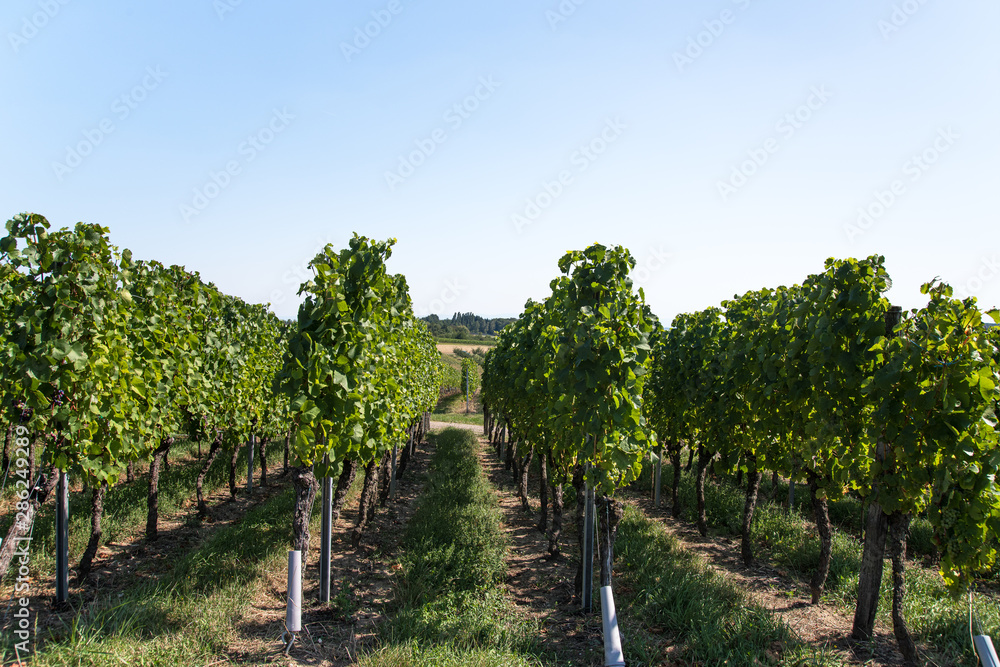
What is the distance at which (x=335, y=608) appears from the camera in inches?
231

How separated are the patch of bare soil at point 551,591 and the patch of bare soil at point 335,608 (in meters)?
1.74

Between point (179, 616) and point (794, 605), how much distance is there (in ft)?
23.2

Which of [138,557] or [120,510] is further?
[120,510]

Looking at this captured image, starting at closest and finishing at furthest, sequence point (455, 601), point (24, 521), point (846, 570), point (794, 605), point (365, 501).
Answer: point (24, 521) < point (455, 601) < point (794, 605) < point (846, 570) < point (365, 501)

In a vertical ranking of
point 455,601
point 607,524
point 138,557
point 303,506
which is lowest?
point 138,557

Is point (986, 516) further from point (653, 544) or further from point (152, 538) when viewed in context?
point (152, 538)

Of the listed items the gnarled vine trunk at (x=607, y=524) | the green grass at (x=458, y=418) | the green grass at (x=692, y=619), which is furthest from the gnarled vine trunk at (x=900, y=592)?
the green grass at (x=458, y=418)

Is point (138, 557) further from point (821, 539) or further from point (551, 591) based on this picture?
point (821, 539)

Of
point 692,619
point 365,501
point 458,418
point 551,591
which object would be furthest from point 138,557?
point 458,418

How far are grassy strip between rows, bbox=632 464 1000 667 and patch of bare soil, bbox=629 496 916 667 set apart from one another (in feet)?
0.74

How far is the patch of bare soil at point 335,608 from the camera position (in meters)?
4.82

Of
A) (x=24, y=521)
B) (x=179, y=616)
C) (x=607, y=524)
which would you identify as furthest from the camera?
(x=607, y=524)

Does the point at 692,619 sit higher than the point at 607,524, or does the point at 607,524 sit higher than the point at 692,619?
the point at 607,524

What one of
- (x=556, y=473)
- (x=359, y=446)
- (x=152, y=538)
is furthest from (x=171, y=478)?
(x=556, y=473)
